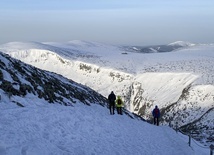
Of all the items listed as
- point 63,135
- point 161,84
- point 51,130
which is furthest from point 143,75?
point 51,130

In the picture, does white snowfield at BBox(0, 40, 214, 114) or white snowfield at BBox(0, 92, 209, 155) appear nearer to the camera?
white snowfield at BBox(0, 92, 209, 155)

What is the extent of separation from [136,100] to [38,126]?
66.7m

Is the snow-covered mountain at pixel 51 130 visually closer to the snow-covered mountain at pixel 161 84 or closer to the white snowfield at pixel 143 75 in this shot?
the snow-covered mountain at pixel 161 84

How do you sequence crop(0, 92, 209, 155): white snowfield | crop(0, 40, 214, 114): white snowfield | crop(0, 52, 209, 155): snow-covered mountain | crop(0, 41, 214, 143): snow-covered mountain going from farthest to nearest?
crop(0, 40, 214, 114): white snowfield
crop(0, 41, 214, 143): snow-covered mountain
crop(0, 52, 209, 155): snow-covered mountain
crop(0, 92, 209, 155): white snowfield

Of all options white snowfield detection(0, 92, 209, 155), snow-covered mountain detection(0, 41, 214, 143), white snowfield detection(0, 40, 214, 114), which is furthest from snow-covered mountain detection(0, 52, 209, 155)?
white snowfield detection(0, 40, 214, 114)

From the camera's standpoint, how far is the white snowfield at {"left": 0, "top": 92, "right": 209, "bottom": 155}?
1110cm

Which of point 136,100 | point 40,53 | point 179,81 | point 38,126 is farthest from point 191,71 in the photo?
point 40,53

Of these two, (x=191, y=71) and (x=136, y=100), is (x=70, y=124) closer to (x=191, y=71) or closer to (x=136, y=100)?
(x=136, y=100)

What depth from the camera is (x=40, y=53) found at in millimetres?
159750

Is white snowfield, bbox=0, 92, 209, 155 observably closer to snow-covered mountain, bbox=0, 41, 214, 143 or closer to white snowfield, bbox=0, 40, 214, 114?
snow-covered mountain, bbox=0, 41, 214, 143

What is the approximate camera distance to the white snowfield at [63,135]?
11.1m

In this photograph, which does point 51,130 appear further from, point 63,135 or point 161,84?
point 161,84

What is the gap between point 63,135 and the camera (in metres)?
13.5

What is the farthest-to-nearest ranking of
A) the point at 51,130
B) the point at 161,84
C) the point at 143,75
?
the point at 143,75 → the point at 161,84 → the point at 51,130
